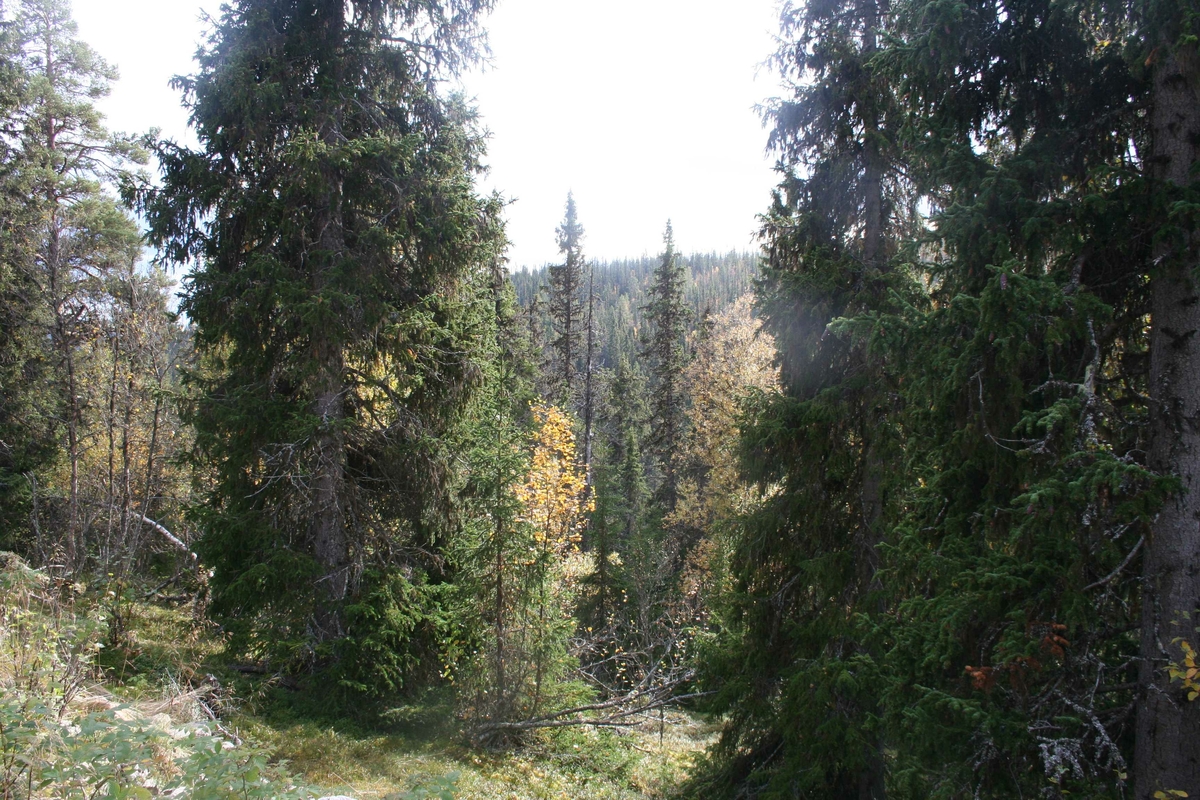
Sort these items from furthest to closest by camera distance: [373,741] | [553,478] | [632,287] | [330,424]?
[632,287] → [553,478] → [330,424] → [373,741]

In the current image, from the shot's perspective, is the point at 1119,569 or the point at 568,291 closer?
the point at 1119,569

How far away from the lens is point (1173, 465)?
3.68m

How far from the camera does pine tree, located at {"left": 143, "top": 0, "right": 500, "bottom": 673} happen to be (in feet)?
28.1

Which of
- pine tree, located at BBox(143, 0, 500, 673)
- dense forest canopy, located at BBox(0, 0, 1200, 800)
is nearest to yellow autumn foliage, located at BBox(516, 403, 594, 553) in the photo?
dense forest canopy, located at BBox(0, 0, 1200, 800)

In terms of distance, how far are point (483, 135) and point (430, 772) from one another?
29.4 feet

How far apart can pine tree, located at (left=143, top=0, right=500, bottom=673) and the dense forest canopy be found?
0.19 ft

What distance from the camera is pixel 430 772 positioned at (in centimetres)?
761

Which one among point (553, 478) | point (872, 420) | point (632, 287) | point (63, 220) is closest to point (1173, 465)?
point (872, 420)

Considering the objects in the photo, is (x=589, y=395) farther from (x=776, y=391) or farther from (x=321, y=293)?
(x=321, y=293)

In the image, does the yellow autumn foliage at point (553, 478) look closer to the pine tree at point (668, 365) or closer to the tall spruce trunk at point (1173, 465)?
the pine tree at point (668, 365)

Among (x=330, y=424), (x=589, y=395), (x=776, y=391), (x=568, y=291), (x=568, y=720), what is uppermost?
(x=568, y=291)

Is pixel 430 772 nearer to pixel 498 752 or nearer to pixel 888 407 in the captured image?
pixel 498 752

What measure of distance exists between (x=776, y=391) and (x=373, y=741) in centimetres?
691

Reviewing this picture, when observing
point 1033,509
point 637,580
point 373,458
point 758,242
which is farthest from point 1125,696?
point 637,580
